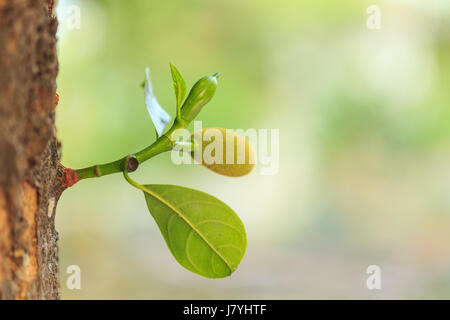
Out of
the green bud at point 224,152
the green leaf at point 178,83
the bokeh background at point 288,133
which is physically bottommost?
the green bud at point 224,152

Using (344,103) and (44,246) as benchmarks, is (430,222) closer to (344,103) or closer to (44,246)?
(344,103)

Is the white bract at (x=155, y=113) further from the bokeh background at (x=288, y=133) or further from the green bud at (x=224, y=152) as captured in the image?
the bokeh background at (x=288, y=133)

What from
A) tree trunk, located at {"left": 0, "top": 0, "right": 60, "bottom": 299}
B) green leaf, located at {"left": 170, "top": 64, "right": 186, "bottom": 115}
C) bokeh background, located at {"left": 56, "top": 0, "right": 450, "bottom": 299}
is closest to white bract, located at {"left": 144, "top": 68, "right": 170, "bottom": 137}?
green leaf, located at {"left": 170, "top": 64, "right": 186, "bottom": 115}

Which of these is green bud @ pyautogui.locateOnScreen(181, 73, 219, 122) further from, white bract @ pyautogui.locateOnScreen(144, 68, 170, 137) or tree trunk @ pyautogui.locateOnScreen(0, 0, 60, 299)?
tree trunk @ pyautogui.locateOnScreen(0, 0, 60, 299)

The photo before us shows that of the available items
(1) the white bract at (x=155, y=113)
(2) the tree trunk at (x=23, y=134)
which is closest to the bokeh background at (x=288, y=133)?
(1) the white bract at (x=155, y=113)

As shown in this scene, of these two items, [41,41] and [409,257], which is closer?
[41,41]

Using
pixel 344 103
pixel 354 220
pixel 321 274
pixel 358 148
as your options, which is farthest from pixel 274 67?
pixel 321 274
